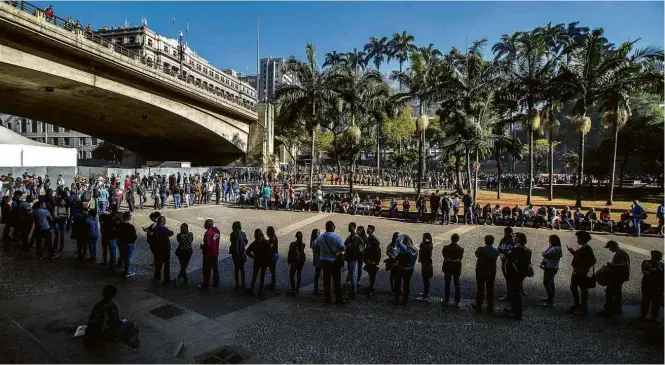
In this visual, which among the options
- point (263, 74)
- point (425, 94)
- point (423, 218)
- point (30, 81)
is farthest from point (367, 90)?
point (263, 74)

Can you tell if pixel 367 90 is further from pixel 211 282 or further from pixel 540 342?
pixel 540 342

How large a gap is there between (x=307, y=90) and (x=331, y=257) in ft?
64.6

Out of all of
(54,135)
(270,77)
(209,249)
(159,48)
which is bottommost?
(209,249)

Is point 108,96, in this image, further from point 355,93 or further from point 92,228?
point 92,228

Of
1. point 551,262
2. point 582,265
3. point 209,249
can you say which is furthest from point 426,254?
point 209,249

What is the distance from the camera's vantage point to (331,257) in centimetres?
797

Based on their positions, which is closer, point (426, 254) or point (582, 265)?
point (582, 265)

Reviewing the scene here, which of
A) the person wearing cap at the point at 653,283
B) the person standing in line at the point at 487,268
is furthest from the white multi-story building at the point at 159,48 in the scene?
the person wearing cap at the point at 653,283

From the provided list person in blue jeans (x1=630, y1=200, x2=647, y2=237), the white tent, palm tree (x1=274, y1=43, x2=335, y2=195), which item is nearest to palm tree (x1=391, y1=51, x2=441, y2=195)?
palm tree (x1=274, y1=43, x2=335, y2=195)

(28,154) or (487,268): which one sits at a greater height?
(28,154)

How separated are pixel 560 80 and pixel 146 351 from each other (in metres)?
25.0

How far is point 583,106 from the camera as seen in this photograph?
22.6 metres

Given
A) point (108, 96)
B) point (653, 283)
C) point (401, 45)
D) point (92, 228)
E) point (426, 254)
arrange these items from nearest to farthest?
point (653, 283)
point (426, 254)
point (92, 228)
point (108, 96)
point (401, 45)

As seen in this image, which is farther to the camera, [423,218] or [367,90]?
[367,90]
